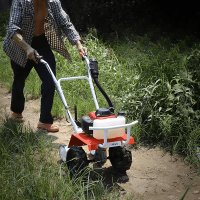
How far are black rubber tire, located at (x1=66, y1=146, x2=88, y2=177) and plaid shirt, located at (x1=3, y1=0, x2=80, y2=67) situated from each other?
5.03 feet

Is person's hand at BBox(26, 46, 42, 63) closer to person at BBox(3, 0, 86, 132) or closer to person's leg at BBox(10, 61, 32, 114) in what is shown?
person at BBox(3, 0, 86, 132)

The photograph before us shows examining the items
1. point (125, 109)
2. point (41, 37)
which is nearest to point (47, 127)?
point (125, 109)

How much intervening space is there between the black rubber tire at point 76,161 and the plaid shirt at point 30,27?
60.4 inches

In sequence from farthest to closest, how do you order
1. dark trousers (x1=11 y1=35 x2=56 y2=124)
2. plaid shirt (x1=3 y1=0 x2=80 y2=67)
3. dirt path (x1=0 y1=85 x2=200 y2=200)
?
dark trousers (x1=11 y1=35 x2=56 y2=124) → plaid shirt (x1=3 y1=0 x2=80 y2=67) → dirt path (x1=0 y1=85 x2=200 y2=200)

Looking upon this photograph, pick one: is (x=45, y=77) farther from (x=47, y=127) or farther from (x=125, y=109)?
(x=125, y=109)

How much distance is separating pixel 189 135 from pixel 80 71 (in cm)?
287

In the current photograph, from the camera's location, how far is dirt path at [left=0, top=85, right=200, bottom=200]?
3975 millimetres

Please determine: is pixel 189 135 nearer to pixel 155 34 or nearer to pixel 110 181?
pixel 110 181

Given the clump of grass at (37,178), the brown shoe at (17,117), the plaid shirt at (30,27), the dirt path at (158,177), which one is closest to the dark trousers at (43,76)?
the plaid shirt at (30,27)

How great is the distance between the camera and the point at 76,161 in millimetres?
3910

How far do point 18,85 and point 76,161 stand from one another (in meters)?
1.91

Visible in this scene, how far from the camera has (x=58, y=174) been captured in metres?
3.74

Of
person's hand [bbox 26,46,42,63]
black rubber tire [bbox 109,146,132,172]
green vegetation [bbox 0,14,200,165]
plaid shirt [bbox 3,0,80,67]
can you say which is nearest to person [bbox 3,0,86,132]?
plaid shirt [bbox 3,0,80,67]

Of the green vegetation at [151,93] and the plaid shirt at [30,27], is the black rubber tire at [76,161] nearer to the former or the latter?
the green vegetation at [151,93]
